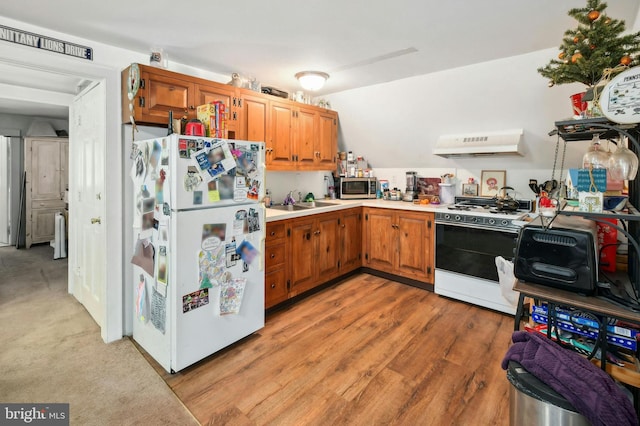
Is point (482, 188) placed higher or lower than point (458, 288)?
higher

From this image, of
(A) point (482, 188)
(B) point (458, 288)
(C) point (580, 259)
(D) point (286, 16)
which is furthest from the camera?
(A) point (482, 188)

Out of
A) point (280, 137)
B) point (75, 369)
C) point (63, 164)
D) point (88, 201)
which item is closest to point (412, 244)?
point (280, 137)

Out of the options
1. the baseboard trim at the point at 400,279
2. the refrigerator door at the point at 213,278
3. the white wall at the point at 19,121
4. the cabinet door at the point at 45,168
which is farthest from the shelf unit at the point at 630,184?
the white wall at the point at 19,121

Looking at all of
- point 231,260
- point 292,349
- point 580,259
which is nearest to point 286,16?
point 231,260

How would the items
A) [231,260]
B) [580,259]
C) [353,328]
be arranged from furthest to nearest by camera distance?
[353,328] < [231,260] < [580,259]

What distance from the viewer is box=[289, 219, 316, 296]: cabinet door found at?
324 centimetres

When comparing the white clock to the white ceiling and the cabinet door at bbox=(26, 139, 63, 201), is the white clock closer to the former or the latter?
the white ceiling

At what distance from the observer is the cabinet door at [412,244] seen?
359 centimetres

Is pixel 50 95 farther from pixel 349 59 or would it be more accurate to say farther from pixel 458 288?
pixel 458 288

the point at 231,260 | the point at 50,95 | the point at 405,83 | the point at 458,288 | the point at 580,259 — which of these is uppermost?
the point at 405,83

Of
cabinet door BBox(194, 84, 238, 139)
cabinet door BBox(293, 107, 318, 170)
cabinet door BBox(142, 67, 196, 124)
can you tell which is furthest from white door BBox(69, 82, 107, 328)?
cabinet door BBox(293, 107, 318, 170)

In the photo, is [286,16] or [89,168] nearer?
[286,16]

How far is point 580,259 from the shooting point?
138 centimetres

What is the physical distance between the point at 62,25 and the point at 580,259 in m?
3.41
